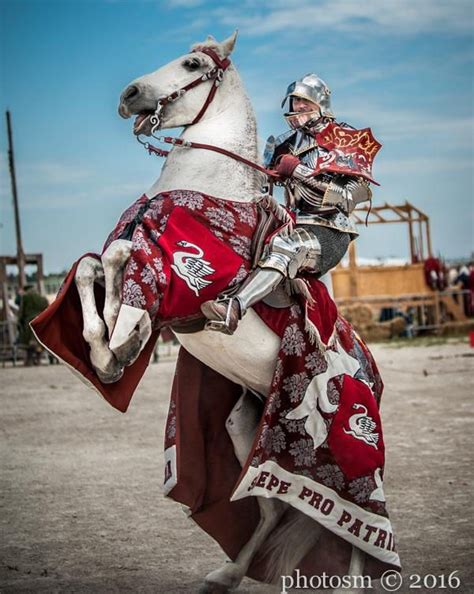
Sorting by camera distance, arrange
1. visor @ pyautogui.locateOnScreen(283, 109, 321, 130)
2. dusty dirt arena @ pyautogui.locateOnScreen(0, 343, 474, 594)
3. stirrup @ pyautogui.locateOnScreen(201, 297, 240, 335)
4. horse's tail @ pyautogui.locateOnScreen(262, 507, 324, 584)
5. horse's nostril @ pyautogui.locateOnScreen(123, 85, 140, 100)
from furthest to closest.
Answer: dusty dirt arena @ pyautogui.locateOnScreen(0, 343, 474, 594)
horse's tail @ pyautogui.locateOnScreen(262, 507, 324, 584)
visor @ pyautogui.locateOnScreen(283, 109, 321, 130)
horse's nostril @ pyautogui.locateOnScreen(123, 85, 140, 100)
stirrup @ pyautogui.locateOnScreen(201, 297, 240, 335)

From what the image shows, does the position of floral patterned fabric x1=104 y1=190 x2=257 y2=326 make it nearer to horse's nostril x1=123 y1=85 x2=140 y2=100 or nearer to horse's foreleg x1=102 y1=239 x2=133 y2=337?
horse's foreleg x1=102 y1=239 x2=133 y2=337

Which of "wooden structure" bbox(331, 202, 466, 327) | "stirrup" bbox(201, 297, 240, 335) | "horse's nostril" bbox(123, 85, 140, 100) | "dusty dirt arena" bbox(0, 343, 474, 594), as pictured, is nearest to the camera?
"stirrup" bbox(201, 297, 240, 335)

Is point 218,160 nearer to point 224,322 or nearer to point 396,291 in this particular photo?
point 224,322

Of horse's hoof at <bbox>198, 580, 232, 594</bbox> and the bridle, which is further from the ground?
the bridle

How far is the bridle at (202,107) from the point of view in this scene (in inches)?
181

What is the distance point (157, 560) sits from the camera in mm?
5535

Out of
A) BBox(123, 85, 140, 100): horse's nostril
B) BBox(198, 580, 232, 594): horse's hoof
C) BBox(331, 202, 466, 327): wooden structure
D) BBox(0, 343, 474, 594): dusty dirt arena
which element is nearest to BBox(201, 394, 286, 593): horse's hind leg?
BBox(198, 580, 232, 594): horse's hoof

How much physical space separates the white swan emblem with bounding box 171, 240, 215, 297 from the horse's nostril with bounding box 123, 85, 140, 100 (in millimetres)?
739

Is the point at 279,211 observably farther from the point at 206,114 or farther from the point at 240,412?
the point at 240,412

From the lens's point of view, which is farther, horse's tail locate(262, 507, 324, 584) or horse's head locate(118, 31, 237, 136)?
horse's tail locate(262, 507, 324, 584)

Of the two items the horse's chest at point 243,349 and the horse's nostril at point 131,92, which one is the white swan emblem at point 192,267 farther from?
the horse's nostril at point 131,92

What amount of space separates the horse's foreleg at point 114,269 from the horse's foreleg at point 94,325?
0.19 ft

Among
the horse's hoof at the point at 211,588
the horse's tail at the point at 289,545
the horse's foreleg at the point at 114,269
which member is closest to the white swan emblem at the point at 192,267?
the horse's foreleg at the point at 114,269

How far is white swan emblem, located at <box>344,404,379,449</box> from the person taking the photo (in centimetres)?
471
